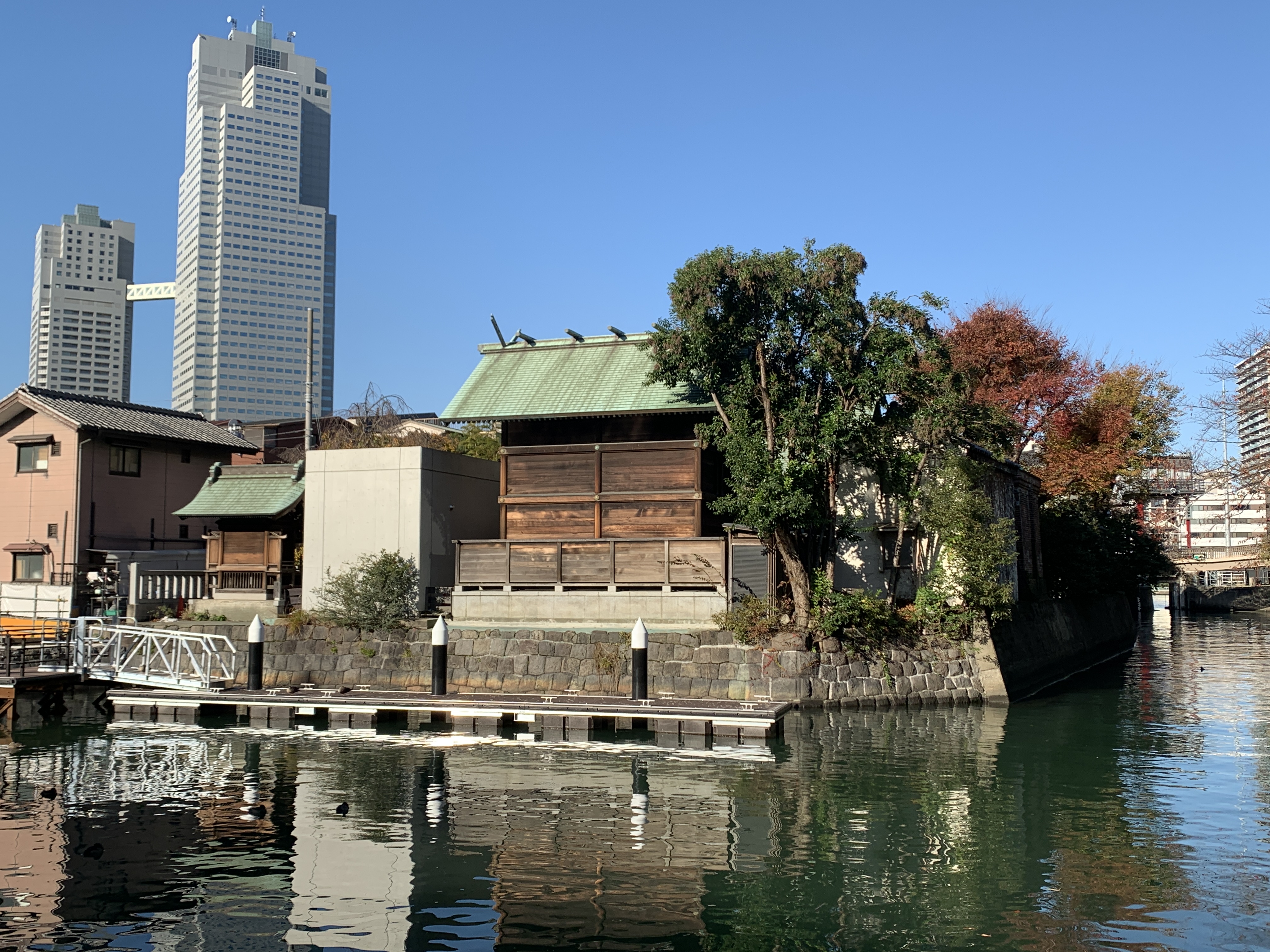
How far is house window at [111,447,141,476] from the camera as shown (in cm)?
4269

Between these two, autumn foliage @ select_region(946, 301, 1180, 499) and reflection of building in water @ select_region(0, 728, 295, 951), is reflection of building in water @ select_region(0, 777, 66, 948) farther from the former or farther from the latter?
autumn foliage @ select_region(946, 301, 1180, 499)

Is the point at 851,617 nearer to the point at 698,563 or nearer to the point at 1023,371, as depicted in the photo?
the point at 698,563

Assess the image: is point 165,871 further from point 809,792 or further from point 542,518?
point 542,518

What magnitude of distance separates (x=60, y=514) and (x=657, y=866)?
118 feet

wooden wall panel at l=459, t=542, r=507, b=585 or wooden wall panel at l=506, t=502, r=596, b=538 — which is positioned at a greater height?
wooden wall panel at l=506, t=502, r=596, b=538

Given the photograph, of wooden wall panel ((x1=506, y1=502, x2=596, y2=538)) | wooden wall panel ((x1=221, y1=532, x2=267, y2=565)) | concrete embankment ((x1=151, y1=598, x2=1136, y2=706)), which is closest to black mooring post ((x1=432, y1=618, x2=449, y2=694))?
concrete embankment ((x1=151, y1=598, x2=1136, y2=706))

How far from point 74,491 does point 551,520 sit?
21.4m

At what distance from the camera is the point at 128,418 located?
1736 inches

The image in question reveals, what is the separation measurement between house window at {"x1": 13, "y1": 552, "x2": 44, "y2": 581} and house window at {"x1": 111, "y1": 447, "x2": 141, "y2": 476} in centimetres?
424

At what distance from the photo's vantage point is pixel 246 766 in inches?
823

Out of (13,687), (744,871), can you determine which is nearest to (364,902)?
(744,871)

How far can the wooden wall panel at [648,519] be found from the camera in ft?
101

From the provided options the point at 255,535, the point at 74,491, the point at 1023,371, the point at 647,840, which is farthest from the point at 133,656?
the point at 1023,371

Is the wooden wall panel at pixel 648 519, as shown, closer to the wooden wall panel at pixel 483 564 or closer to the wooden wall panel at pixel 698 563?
the wooden wall panel at pixel 698 563
